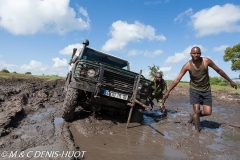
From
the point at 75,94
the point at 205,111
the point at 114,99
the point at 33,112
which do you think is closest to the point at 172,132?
the point at 205,111

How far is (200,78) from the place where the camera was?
4543 mm

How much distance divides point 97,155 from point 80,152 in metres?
0.25

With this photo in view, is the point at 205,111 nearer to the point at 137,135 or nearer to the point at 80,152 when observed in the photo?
the point at 137,135

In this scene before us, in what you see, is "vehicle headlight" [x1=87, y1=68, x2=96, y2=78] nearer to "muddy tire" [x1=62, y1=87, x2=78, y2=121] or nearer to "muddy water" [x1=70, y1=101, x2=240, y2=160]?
"muddy tire" [x1=62, y1=87, x2=78, y2=121]

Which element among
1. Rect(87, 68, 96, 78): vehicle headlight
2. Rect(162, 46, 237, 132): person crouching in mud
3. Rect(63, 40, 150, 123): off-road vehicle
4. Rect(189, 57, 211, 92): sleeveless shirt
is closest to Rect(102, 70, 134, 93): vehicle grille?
Rect(63, 40, 150, 123): off-road vehicle

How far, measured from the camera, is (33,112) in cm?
607

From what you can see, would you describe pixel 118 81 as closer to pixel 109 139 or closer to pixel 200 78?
pixel 109 139

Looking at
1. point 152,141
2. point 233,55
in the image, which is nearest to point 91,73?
point 152,141

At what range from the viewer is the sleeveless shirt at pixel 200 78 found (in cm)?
444

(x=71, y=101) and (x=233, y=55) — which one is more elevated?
(x=233, y=55)

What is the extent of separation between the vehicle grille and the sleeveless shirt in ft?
4.42

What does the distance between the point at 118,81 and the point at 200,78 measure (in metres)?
1.77

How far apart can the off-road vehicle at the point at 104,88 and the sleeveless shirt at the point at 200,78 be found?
1105 millimetres

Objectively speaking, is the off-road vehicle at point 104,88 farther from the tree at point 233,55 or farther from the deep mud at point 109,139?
the tree at point 233,55
